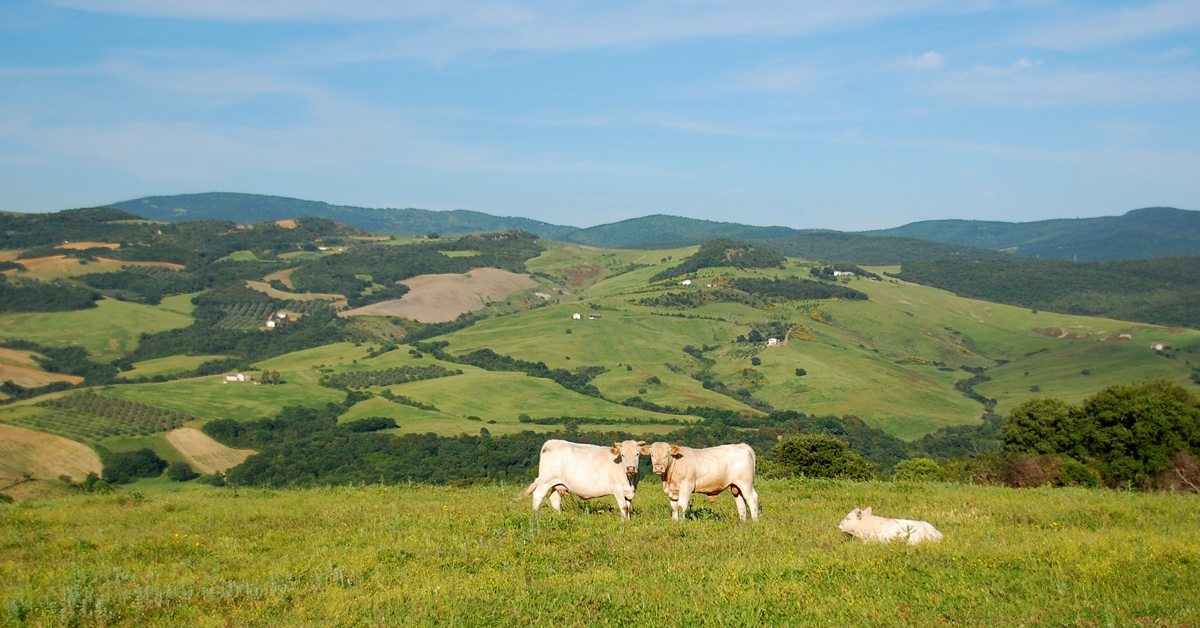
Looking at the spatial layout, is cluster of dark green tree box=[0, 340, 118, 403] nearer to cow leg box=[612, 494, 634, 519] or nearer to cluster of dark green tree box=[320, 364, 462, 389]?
cluster of dark green tree box=[320, 364, 462, 389]

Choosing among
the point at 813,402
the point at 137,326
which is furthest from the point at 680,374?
the point at 137,326

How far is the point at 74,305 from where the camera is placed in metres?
197

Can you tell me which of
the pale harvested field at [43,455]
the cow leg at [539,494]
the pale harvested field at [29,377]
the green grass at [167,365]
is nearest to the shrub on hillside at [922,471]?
the cow leg at [539,494]

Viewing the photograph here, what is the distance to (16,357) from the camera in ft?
511

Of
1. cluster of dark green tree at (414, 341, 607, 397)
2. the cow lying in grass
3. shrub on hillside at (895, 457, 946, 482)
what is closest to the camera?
the cow lying in grass

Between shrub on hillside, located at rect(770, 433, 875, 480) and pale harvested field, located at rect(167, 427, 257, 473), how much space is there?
245 feet

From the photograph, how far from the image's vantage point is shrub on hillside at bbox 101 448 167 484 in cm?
8738

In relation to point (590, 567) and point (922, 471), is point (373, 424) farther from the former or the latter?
point (590, 567)

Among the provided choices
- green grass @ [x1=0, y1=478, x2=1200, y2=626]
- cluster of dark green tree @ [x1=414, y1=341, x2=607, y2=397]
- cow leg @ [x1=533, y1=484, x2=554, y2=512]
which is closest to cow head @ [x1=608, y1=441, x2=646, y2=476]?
green grass @ [x1=0, y1=478, x2=1200, y2=626]

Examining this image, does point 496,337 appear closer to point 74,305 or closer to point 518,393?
point 518,393

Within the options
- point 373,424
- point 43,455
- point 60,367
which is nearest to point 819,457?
point 43,455

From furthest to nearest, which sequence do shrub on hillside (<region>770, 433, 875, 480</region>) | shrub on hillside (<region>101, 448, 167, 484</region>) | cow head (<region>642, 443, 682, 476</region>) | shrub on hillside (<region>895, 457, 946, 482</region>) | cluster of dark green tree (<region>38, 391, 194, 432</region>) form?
cluster of dark green tree (<region>38, 391, 194, 432</region>) < shrub on hillside (<region>101, 448, 167, 484</region>) < shrub on hillside (<region>895, 457, 946, 482</region>) < shrub on hillside (<region>770, 433, 875, 480</region>) < cow head (<region>642, 443, 682, 476</region>)

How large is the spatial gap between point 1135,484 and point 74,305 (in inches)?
8547

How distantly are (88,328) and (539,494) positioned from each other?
653ft
